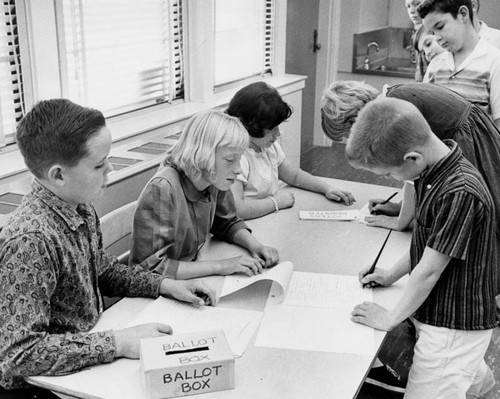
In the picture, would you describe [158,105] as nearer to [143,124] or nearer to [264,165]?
[143,124]

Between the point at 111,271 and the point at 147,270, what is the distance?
0.10 meters

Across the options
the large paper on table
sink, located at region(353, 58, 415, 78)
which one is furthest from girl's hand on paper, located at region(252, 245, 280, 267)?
sink, located at region(353, 58, 415, 78)

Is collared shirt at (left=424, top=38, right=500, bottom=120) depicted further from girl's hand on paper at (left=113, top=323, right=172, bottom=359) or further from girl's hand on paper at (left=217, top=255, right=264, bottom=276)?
girl's hand on paper at (left=113, top=323, right=172, bottom=359)

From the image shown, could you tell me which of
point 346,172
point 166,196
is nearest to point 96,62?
point 166,196

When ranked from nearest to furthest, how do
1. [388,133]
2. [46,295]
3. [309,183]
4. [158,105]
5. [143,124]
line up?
[46,295] → [388,133] → [309,183] → [143,124] → [158,105]

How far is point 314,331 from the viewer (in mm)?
1463

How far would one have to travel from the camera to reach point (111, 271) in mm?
1670

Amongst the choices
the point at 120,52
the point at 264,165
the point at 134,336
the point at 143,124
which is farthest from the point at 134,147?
the point at 134,336

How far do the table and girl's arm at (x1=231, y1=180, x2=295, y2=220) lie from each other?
28 mm

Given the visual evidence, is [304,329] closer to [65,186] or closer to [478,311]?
[478,311]

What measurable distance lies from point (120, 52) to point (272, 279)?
5.85 feet

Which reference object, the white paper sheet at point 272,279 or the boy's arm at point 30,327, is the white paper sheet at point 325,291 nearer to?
the white paper sheet at point 272,279

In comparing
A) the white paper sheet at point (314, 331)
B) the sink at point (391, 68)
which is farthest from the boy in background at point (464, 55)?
the sink at point (391, 68)

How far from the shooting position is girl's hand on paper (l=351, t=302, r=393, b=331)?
4.88ft
